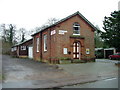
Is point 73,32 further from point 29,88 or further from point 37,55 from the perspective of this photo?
point 29,88

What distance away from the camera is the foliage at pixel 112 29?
2024 centimetres

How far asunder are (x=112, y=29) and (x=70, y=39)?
528 centimetres

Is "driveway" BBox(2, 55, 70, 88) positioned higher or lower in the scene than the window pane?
lower

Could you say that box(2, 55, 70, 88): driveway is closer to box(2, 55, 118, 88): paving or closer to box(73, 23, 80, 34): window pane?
box(2, 55, 118, 88): paving

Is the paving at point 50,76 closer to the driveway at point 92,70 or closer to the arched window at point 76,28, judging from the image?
the driveway at point 92,70

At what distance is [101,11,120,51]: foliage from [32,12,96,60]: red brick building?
3.35 meters

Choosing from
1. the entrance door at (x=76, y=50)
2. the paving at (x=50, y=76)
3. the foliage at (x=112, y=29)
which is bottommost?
the paving at (x=50, y=76)

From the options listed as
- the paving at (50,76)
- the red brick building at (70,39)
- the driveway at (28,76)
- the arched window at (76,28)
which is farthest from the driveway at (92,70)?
the arched window at (76,28)

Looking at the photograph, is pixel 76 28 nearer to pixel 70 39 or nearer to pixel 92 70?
pixel 70 39

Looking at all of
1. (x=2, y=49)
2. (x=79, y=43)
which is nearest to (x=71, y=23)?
(x=79, y=43)

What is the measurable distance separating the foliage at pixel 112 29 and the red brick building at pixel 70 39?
3.35 m

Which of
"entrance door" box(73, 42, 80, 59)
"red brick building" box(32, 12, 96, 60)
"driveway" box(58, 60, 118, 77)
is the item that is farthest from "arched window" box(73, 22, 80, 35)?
"driveway" box(58, 60, 118, 77)

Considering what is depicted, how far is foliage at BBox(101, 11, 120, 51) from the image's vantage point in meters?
20.2

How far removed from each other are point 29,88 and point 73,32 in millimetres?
14960
